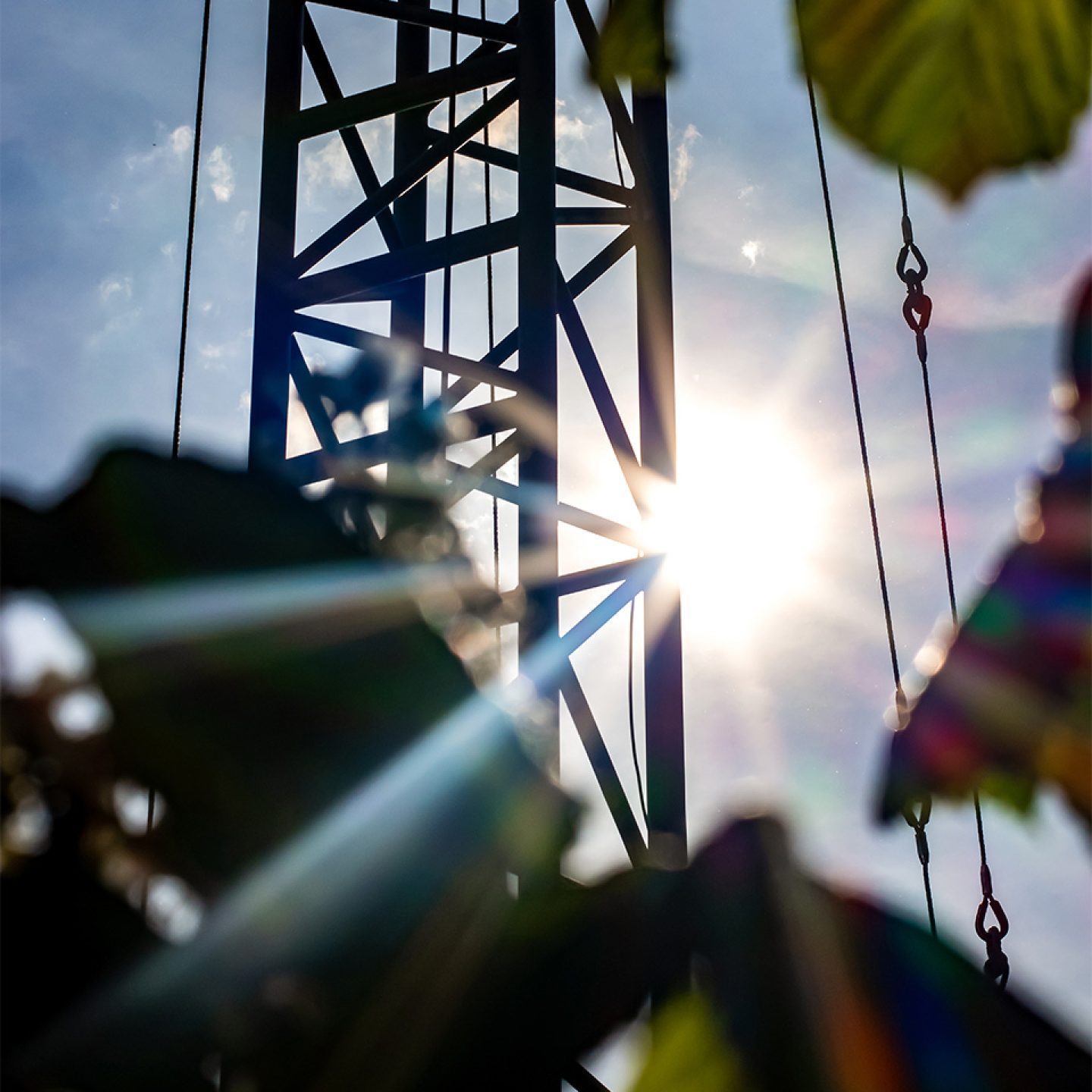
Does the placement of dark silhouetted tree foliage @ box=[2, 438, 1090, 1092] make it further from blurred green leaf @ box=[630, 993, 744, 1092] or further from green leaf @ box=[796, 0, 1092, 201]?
green leaf @ box=[796, 0, 1092, 201]

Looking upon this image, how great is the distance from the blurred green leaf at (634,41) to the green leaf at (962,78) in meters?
0.05

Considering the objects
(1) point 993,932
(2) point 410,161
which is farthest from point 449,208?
(1) point 993,932

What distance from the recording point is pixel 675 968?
0.61ft

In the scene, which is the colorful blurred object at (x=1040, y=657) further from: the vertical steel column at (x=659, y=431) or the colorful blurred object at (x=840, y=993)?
the vertical steel column at (x=659, y=431)

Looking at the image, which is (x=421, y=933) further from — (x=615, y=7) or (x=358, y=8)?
(x=358, y=8)

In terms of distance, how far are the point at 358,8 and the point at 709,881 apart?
304 cm

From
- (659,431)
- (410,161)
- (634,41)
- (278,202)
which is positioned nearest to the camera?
(634,41)

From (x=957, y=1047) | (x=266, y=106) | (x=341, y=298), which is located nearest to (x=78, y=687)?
(x=957, y=1047)

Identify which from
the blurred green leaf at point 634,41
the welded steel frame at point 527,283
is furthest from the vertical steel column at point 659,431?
the blurred green leaf at point 634,41

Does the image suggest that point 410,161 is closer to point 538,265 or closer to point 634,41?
point 538,265

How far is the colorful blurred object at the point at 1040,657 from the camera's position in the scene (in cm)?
15

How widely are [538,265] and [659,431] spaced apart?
602mm

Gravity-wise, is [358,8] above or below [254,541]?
below

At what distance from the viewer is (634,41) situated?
0.26 meters
